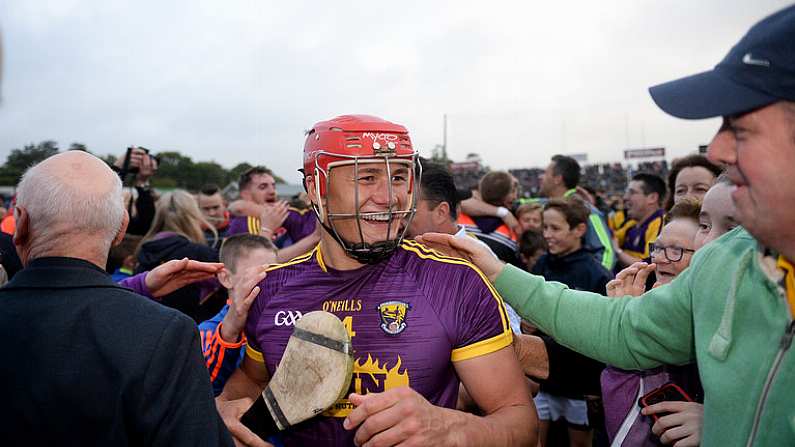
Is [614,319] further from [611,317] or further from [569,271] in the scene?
[569,271]

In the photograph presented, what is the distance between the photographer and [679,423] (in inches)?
78.6

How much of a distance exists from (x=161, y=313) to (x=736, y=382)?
1650 millimetres

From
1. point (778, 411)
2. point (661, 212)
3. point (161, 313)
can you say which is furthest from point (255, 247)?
point (661, 212)

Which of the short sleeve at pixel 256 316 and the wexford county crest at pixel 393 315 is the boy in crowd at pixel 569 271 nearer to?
the wexford county crest at pixel 393 315

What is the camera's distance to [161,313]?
5.75 feet

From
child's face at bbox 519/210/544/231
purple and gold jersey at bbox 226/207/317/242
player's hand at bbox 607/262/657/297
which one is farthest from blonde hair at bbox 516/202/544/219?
player's hand at bbox 607/262/657/297

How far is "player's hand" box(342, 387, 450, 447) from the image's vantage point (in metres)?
1.63

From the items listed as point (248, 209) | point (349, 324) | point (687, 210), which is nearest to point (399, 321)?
point (349, 324)

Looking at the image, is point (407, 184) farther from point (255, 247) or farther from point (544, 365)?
point (255, 247)

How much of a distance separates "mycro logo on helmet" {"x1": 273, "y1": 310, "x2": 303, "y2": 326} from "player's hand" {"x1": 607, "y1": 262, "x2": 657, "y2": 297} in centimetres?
133

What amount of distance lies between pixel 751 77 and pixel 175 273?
99.6 inches

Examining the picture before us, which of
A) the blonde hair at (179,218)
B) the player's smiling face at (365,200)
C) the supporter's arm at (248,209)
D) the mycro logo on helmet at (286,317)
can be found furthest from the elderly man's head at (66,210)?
the supporter's arm at (248,209)

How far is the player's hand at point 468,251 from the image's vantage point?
220 cm

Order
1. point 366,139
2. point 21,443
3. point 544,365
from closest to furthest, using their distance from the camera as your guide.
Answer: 1. point 21,443
2. point 366,139
3. point 544,365
